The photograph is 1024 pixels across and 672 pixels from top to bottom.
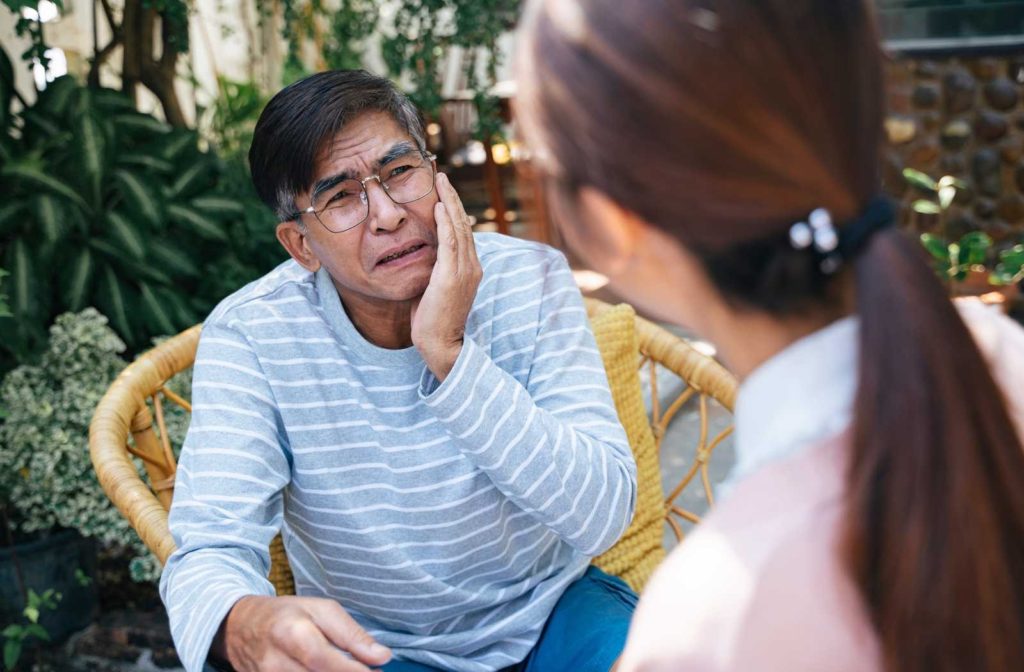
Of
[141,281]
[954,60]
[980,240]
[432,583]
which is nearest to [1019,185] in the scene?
[954,60]

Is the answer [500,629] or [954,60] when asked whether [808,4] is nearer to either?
[500,629]

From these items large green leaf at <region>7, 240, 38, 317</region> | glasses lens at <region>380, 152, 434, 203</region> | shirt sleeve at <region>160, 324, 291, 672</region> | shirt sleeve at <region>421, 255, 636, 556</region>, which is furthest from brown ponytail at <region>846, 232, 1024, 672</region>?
large green leaf at <region>7, 240, 38, 317</region>

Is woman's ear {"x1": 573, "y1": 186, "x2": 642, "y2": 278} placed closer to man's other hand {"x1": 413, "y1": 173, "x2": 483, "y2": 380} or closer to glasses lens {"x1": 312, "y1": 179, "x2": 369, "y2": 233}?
man's other hand {"x1": 413, "y1": 173, "x2": 483, "y2": 380}

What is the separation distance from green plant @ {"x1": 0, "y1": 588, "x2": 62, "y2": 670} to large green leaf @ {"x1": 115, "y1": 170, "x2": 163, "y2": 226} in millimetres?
1144

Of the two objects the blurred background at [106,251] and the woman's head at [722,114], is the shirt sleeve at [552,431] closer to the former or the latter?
the blurred background at [106,251]

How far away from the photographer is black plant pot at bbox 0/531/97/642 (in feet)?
9.29

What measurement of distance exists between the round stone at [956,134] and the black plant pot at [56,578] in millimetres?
4463

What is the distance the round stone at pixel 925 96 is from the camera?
17.6 ft

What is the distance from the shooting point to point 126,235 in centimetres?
324

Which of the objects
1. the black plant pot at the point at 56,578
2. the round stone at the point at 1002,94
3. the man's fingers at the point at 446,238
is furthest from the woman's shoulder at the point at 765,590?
the round stone at the point at 1002,94

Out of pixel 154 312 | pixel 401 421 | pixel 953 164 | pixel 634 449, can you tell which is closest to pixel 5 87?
pixel 154 312

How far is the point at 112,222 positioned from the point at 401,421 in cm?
188

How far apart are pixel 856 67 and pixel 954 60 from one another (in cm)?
503

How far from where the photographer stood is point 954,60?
5.29 metres
